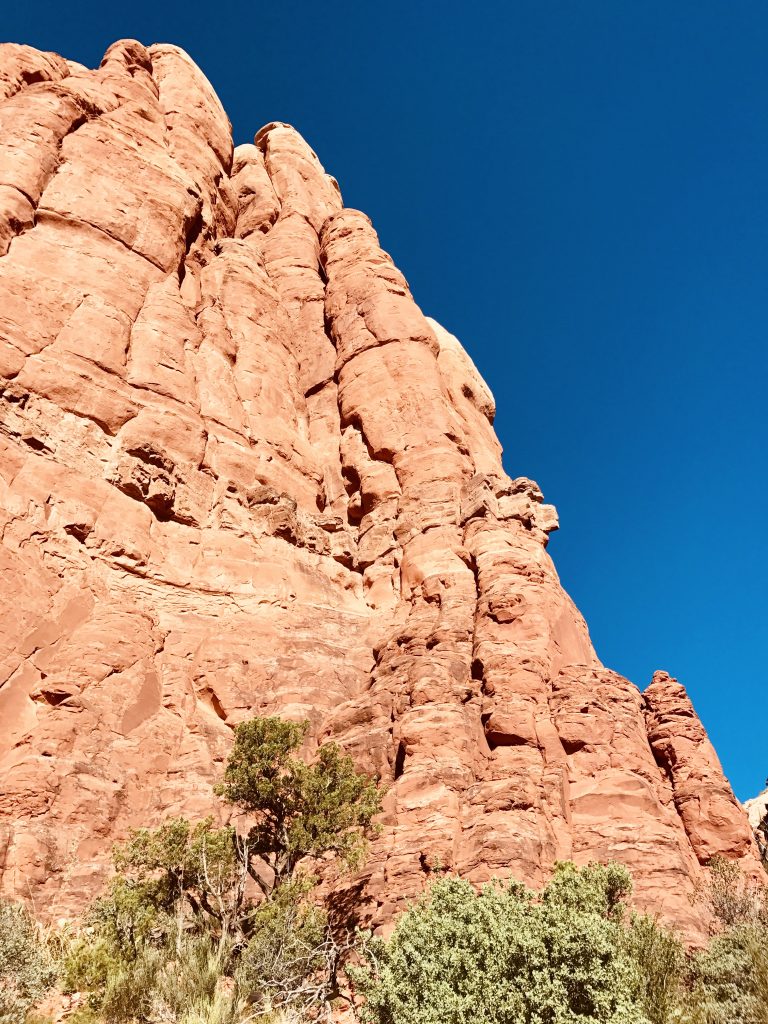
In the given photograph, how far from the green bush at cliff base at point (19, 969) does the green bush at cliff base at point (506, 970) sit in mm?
5801

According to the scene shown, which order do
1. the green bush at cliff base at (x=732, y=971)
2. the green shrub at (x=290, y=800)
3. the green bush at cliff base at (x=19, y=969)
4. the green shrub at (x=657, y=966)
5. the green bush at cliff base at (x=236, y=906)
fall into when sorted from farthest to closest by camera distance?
the green shrub at (x=290, y=800) → the green bush at cliff base at (x=732, y=971) → the green bush at cliff base at (x=236, y=906) → the green shrub at (x=657, y=966) → the green bush at cliff base at (x=19, y=969)

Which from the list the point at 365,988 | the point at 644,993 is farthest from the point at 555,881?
the point at 365,988

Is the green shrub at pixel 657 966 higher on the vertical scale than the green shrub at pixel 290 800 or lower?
lower

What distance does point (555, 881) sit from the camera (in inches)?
659

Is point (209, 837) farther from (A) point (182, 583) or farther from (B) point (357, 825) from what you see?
(A) point (182, 583)

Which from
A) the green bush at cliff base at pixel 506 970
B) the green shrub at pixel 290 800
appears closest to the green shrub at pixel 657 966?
the green bush at cliff base at pixel 506 970

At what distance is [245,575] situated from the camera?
2914 centimetres

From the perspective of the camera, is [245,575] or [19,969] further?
[245,575]

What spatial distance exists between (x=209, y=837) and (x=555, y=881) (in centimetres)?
833

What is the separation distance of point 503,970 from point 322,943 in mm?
6602

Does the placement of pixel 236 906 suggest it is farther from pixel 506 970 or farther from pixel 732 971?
pixel 732 971

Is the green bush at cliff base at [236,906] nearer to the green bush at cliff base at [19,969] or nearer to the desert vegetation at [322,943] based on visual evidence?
the desert vegetation at [322,943]

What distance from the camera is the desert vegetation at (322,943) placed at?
37.7 feet

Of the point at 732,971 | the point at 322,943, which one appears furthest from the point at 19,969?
the point at 732,971
